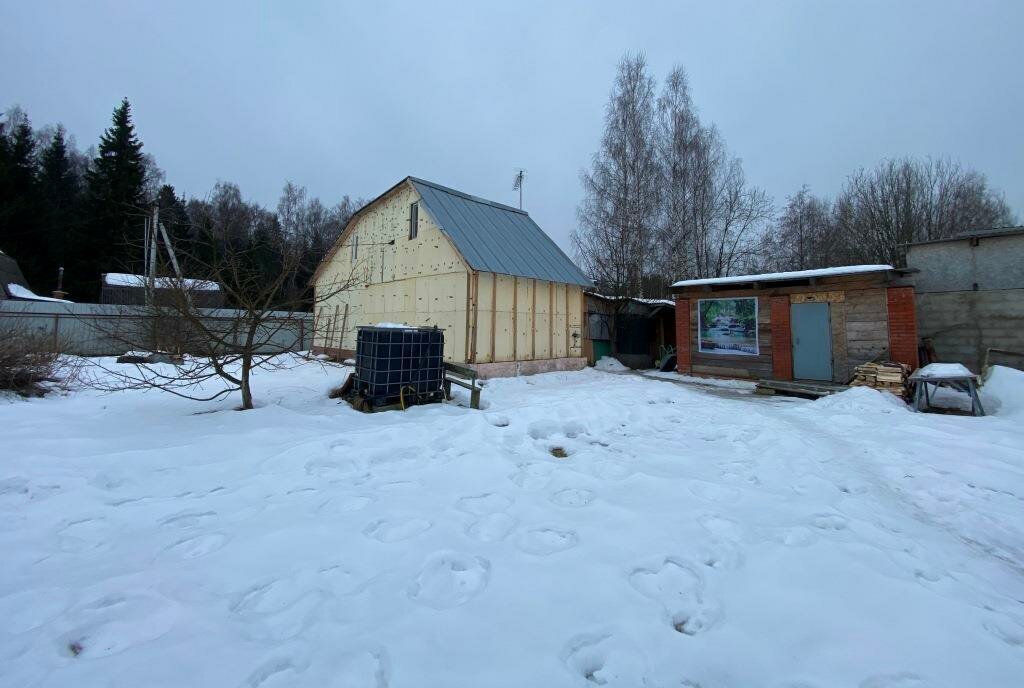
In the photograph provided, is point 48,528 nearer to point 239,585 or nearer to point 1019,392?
point 239,585

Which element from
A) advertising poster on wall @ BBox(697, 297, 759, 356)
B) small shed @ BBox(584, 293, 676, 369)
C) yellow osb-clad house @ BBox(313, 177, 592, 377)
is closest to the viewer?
yellow osb-clad house @ BBox(313, 177, 592, 377)

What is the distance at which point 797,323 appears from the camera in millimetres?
11875

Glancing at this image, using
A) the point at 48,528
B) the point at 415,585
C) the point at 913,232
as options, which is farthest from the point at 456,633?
the point at 913,232

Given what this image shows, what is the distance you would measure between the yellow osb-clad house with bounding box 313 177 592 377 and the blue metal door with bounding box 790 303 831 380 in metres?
6.45

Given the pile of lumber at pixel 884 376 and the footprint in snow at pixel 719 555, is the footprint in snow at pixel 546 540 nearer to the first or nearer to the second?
the footprint in snow at pixel 719 555

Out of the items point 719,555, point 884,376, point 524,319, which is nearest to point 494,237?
point 524,319

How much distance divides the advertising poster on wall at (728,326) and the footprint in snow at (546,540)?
1170cm

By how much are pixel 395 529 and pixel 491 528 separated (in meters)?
0.75

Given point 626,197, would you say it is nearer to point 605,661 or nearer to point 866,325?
point 866,325

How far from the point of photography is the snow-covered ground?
Result: 2.01 metres

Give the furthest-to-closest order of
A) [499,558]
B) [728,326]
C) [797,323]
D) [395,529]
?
1. [728,326]
2. [797,323]
3. [395,529]
4. [499,558]

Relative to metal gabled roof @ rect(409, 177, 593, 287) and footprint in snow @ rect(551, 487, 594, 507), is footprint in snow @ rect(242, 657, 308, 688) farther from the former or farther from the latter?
metal gabled roof @ rect(409, 177, 593, 287)

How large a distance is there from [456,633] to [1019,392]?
35.0 ft

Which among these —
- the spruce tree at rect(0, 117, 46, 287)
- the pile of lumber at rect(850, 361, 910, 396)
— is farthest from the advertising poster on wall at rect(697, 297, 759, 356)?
the spruce tree at rect(0, 117, 46, 287)
